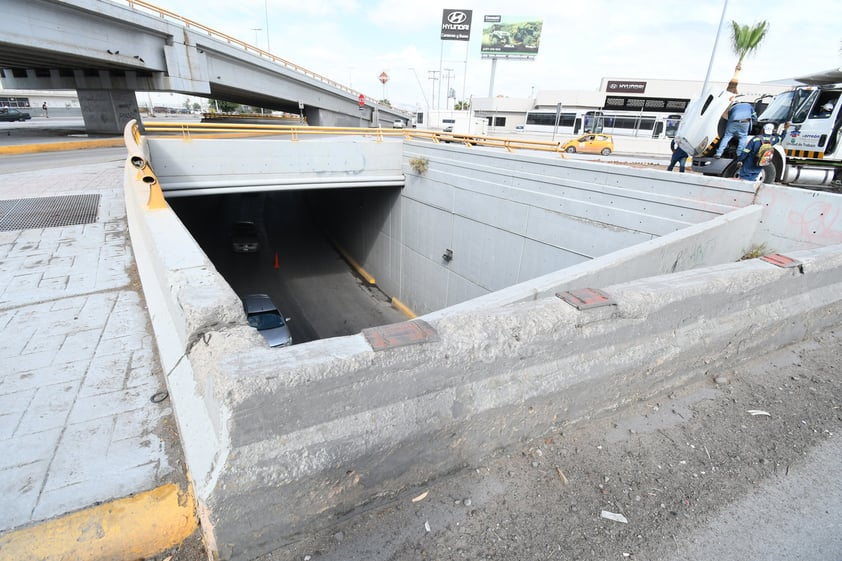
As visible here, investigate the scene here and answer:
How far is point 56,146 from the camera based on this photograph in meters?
18.6

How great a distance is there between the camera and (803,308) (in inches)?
147

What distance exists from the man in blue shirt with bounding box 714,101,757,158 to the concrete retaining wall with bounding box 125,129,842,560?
6.85 metres

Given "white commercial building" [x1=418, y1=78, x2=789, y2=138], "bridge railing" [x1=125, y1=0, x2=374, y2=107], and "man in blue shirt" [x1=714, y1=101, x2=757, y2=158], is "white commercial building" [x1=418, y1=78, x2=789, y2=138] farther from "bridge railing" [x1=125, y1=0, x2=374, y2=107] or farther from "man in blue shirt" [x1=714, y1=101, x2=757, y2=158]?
"man in blue shirt" [x1=714, y1=101, x2=757, y2=158]

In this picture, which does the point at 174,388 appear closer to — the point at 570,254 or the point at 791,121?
the point at 570,254

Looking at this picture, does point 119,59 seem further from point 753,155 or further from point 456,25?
point 456,25

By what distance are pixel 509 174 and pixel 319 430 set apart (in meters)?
10.7

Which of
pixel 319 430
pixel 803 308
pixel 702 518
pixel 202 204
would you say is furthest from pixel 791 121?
pixel 202 204

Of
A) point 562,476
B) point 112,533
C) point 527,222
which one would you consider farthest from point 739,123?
point 112,533

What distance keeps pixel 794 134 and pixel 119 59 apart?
28891 mm

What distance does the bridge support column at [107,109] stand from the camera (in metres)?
26.6

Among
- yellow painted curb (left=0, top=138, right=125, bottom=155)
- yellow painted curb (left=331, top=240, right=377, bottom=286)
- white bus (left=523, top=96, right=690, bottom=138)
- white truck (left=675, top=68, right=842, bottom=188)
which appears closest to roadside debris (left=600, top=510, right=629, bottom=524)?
white truck (left=675, top=68, right=842, bottom=188)

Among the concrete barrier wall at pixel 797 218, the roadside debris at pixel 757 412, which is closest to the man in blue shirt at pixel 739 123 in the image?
the concrete barrier wall at pixel 797 218

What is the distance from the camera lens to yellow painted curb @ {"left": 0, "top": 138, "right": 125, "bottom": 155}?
1725 centimetres

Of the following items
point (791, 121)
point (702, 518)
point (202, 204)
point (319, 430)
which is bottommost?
point (202, 204)
